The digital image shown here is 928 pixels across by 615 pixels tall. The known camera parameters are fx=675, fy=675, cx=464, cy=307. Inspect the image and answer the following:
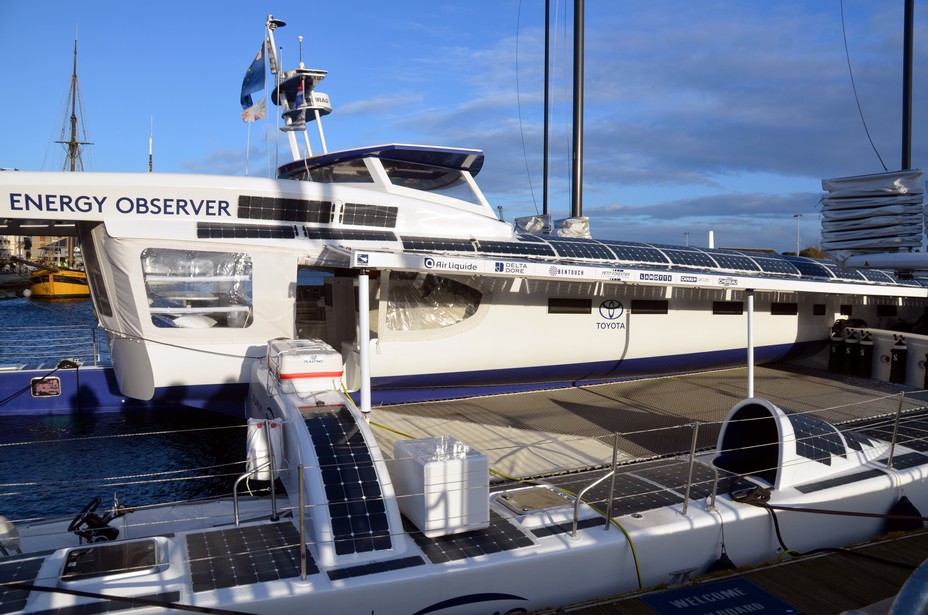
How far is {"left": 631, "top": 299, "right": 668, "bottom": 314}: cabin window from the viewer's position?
13.6 metres

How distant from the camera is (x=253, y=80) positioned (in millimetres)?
13727

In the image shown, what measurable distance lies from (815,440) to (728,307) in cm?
817

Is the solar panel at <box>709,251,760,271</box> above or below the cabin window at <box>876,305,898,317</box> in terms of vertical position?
above

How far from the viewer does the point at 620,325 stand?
13492 mm

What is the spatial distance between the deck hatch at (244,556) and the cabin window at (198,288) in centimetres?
574

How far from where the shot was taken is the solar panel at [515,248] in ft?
39.3

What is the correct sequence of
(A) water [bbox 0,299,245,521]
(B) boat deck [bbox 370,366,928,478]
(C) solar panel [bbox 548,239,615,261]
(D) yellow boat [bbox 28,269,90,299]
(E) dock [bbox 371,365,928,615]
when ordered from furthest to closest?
1. (D) yellow boat [bbox 28,269,90,299]
2. (C) solar panel [bbox 548,239,615,261]
3. (A) water [bbox 0,299,245,521]
4. (B) boat deck [bbox 370,366,928,478]
5. (E) dock [bbox 371,365,928,615]

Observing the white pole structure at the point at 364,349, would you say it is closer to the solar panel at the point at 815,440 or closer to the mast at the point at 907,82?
the solar panel at the point at 815,440

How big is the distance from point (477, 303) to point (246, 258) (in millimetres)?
4069

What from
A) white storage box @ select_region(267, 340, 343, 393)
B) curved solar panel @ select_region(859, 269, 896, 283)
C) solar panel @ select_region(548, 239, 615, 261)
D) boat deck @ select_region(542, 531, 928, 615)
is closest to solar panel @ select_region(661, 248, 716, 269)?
solar panel @ select_region(548, 239, 615, 261)

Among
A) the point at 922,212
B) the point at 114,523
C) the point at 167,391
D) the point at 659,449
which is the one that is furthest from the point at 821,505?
the point at 167,391

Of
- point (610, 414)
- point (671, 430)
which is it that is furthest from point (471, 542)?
point (610, 414)

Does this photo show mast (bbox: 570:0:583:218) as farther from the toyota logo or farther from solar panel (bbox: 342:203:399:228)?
solar panel (bbox: 342:203:399:228)

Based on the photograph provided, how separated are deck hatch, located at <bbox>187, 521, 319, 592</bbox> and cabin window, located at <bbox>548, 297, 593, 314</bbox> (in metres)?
7.96
